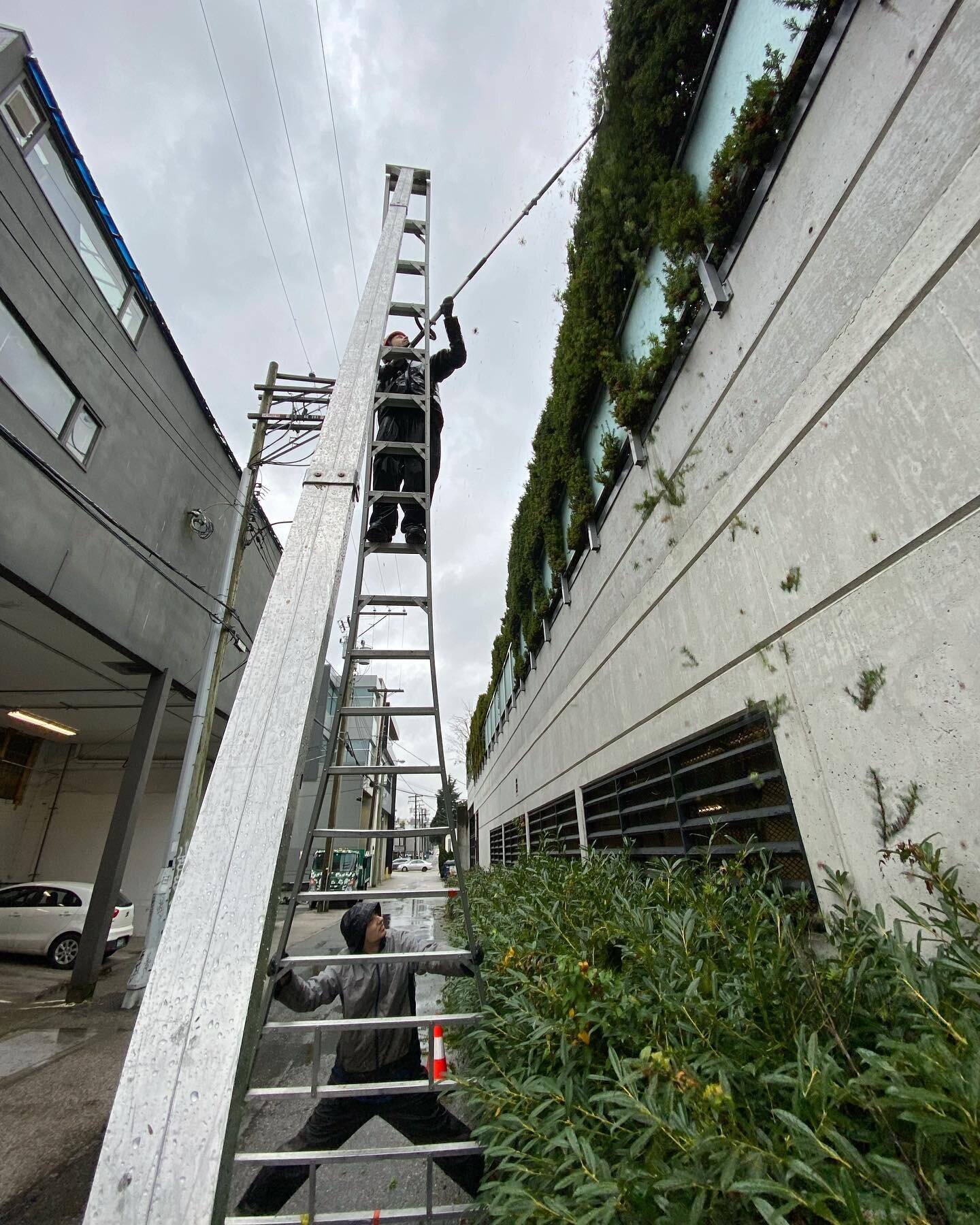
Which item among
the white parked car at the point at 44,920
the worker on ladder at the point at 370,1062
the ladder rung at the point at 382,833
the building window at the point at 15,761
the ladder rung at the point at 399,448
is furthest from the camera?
the building window at the point at 15,761

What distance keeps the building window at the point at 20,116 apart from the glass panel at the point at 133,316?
2276 millimetres

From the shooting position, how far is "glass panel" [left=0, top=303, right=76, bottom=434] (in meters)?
6.62

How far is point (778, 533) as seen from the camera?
2727 millimetres

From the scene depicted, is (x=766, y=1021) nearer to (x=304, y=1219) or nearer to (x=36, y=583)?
(x=304, y=1219)

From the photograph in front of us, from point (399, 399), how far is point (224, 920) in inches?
110

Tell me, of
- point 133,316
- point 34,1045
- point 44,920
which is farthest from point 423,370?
point 44,920

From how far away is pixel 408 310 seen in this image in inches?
129

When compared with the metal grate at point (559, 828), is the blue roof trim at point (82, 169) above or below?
above

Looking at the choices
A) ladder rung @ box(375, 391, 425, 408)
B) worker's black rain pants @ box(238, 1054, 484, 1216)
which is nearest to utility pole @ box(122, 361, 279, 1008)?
worker's black rain pants @ box(238, 1054, 484, 1216)

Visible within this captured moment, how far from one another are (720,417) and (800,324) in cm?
78

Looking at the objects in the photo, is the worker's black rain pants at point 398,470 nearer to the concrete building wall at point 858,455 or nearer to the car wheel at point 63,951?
the concrete building wall at point 858,455

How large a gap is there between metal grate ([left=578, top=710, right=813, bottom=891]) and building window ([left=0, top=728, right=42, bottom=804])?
1557cm

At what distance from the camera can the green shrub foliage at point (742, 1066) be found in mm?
1071

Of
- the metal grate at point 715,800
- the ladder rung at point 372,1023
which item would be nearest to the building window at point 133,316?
the metal grate at point 715,800
